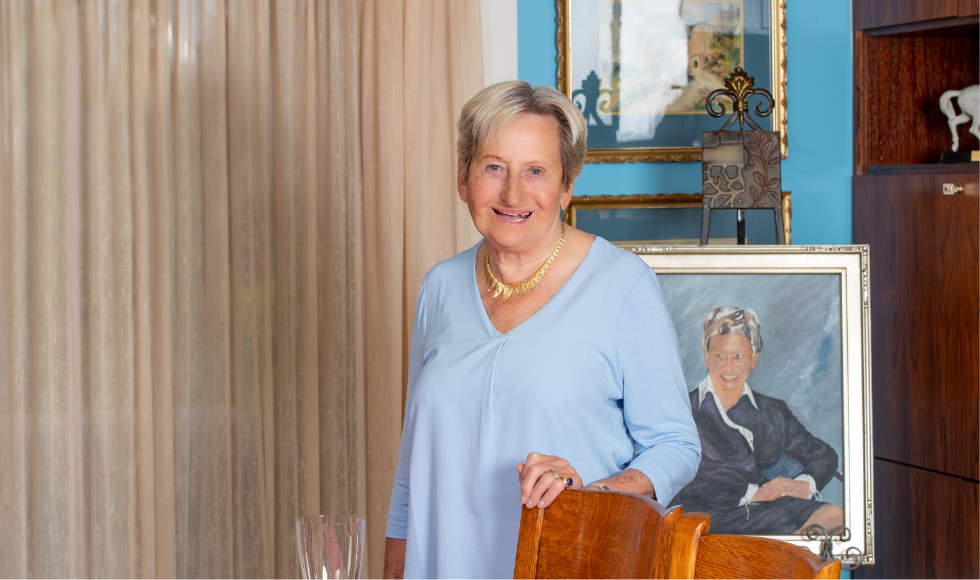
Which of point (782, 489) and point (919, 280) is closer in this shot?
point (782, 489)

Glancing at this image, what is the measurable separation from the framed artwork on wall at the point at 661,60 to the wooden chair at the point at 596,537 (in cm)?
200

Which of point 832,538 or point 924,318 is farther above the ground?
point 924,318

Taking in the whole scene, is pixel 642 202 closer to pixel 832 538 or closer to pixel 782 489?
pixel 782 489

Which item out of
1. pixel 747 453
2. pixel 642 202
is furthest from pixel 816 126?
pixel 747 453

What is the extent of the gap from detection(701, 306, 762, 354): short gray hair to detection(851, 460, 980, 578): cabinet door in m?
0.69

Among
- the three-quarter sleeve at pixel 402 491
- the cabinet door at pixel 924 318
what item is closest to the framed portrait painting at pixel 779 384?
the cabinet door at pixel 924 318

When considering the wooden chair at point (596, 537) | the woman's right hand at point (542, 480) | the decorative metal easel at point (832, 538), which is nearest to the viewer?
the wooden chair at point (596, 537)

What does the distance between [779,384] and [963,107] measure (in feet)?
3.59

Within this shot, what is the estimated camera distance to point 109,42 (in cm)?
253

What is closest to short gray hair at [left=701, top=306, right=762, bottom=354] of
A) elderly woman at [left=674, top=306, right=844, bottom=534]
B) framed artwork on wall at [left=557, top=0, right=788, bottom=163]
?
elderly woman at [left=674, top=306, right=844, bottom=534]

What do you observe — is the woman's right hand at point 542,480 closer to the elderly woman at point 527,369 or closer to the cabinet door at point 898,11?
the elderly woman at point 527,369

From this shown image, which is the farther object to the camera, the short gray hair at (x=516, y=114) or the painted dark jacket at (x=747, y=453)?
the painted dark jacket at (x=747, y=453)

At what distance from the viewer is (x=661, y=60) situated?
9.41 ft

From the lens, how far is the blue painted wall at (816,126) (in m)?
2.91
